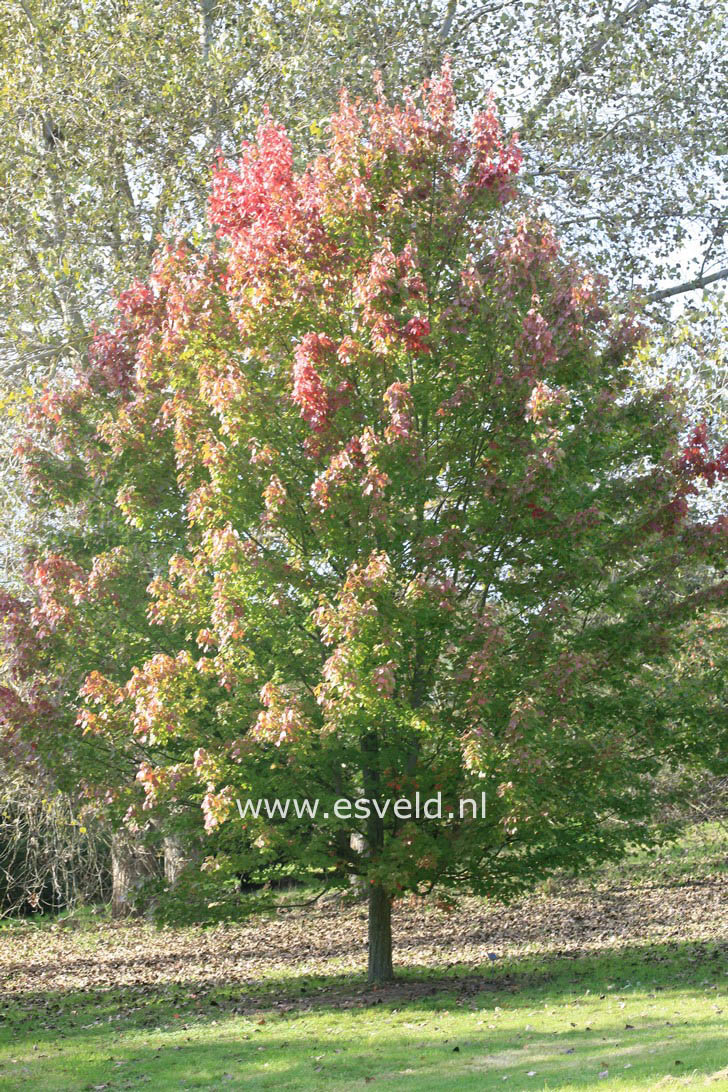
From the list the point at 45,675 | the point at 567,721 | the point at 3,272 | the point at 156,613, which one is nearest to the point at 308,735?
the point at 156,613

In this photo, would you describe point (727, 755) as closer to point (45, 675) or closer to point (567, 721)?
point (567, 721)

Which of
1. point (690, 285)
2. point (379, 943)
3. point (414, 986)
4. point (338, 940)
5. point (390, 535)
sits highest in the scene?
point (690, 285)

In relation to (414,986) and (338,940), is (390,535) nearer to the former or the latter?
(414,986)

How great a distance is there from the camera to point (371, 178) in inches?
412

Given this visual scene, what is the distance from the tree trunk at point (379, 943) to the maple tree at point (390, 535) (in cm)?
132

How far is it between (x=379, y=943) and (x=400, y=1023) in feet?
7.17

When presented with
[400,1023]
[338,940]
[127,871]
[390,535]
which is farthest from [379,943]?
[127,871]

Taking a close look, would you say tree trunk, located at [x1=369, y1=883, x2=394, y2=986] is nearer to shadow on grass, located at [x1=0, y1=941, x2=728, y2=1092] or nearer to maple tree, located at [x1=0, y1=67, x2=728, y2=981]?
shadow on grass, located at [x1=0, y1=941, x2=728, y2=1092]

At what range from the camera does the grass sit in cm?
823

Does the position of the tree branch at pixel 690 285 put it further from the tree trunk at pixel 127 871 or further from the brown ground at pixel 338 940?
the tree trunk at pixel 127 871

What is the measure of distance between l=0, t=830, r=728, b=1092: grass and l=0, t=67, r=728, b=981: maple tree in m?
1.47

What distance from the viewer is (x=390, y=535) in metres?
9.65

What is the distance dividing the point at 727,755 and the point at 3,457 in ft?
34.4

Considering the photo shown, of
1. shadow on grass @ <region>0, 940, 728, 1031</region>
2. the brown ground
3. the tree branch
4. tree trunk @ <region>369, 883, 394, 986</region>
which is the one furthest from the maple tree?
the tree branch
